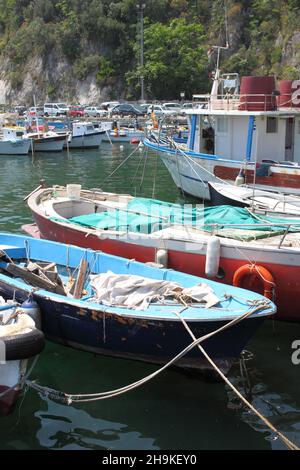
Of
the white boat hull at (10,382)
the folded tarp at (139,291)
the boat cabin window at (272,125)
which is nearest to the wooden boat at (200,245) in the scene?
the folded tarp at (139,291)

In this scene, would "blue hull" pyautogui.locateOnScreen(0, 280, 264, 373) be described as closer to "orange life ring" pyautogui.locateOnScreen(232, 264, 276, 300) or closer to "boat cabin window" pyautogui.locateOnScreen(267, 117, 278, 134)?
"orange life ring" pyautogui.locateOnScreen(232, 264, 276, 300)

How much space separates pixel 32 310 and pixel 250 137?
12971 millimetres

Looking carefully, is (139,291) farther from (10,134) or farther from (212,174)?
(10,134)

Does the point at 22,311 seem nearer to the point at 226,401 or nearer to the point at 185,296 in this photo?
the point at 185,296

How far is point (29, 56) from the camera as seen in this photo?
8725 centimetres

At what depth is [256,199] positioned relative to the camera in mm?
16406

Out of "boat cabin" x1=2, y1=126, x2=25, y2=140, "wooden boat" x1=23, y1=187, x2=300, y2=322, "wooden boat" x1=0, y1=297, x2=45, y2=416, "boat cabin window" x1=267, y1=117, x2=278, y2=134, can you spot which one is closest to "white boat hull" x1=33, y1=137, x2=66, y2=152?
"boat cabin" x1=2, y1=126, x2=25, y2=140

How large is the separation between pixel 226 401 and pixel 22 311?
327 cm

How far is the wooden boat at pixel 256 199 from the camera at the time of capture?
1477cm

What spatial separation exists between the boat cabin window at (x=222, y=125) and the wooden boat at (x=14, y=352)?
1442cm

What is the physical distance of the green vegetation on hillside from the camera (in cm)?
7162

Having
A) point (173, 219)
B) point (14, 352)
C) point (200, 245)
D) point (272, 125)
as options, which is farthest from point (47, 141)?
point (14, 352)

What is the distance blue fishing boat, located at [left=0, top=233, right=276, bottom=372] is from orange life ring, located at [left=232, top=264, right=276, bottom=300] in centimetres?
142
